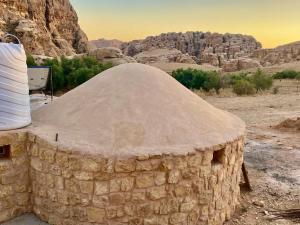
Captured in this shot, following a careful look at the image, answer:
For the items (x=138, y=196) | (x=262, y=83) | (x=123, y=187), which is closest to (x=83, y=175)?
(x=123, y=187)

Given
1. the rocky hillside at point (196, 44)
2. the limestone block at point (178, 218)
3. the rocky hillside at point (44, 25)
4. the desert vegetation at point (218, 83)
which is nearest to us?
the limestone block at point (178, 218)

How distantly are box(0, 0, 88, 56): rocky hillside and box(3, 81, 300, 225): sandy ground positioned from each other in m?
29.4

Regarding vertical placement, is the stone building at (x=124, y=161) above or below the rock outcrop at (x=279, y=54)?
below

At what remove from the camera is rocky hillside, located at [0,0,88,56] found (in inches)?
1548

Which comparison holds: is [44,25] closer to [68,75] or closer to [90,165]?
[68,75]

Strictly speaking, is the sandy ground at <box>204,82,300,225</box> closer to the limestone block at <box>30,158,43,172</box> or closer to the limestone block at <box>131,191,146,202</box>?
the limestone block at <box>131,191,146,202</box>

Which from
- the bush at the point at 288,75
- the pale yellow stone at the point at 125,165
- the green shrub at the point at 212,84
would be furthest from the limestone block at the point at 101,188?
the bush at the point at 288,75

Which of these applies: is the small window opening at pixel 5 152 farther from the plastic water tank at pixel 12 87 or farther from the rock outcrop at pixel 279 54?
the rock outcrop at pixel 279 54

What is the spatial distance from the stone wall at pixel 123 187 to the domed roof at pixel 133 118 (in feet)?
0.56

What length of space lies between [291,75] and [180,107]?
32.0 meters

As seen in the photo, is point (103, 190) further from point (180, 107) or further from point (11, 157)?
point (180, 107)

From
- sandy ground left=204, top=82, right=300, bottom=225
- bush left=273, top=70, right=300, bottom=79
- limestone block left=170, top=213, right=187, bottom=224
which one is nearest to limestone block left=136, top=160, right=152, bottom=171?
limestone block left=170, top=213, right=187, bottom=224

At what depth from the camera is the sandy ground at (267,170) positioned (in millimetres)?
6469

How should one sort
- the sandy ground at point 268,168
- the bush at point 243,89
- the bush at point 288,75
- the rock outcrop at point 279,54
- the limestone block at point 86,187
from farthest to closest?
the rock outcrop at point 279,54, the bush at point 288,75, the bush at point 243,89, the sandy ground at point 268,168, the limestone block at point 86,187
